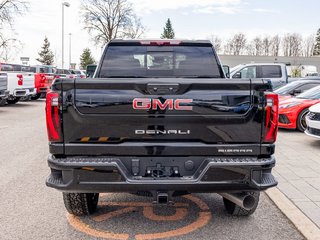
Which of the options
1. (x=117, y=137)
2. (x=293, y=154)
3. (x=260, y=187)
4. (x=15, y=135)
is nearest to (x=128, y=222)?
(x=117, y=137)

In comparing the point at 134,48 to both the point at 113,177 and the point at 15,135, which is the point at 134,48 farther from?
the point at 15,135

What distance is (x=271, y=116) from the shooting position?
10.6 feet

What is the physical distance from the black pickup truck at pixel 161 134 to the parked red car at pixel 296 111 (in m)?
7.37

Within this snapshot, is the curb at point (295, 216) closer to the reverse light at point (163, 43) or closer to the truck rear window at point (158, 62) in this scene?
the truck rear window at point (158, 62)

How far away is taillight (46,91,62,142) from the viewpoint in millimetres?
3145

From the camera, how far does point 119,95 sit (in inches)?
125

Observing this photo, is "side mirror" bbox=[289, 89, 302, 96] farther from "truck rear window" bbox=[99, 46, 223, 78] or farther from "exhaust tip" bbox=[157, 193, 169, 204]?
"exhaust tip" bbox=[157, 193, 169, 204]

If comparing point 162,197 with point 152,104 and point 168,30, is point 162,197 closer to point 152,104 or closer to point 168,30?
point 152,104

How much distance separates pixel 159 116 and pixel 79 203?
4.89ft

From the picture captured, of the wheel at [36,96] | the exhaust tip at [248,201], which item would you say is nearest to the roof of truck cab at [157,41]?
the exhaust tip at [248,201]

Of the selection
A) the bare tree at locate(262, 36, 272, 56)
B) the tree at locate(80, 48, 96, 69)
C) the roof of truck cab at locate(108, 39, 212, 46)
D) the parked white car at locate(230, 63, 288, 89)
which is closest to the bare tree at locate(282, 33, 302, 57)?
the bare tree at locate(262, 36, 272, 56)

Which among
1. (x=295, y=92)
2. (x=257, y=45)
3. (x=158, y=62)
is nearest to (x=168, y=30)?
(x=257, y=45)

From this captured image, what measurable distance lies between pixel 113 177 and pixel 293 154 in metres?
5.24

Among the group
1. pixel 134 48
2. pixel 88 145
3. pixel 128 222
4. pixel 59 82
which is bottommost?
pixel 128 222
